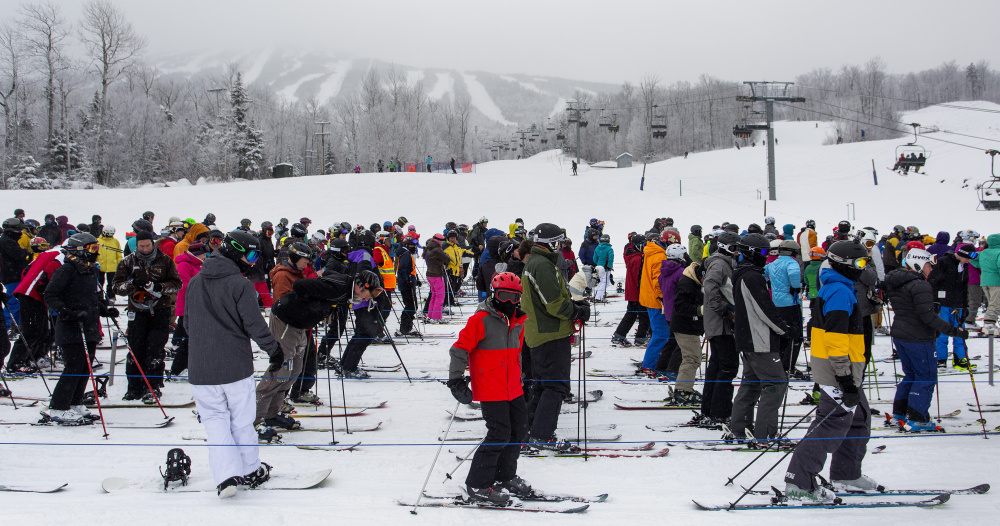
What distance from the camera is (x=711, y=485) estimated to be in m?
4.57

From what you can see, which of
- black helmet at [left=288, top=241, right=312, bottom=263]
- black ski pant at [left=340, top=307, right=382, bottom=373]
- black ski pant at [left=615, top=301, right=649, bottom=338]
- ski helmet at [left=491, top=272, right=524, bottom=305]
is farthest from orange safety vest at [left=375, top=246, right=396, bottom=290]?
ski helmet at [left=491, top=272, right=524, bottom=305]

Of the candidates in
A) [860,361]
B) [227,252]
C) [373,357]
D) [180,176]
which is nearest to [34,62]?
[180,176]

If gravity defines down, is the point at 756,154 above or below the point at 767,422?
above

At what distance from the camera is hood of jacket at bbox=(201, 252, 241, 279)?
4379mm

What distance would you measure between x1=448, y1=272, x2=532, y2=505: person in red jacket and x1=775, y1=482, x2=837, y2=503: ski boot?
70.7 inches

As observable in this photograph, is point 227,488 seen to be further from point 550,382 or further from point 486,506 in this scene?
point 550,382

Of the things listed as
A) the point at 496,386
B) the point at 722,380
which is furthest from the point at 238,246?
the point at 722,380

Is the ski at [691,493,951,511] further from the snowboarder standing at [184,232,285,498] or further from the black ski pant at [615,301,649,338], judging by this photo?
the black ski pant at [615,301,649,338]

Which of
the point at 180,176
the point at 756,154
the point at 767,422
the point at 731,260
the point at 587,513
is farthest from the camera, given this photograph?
the point at 180,176

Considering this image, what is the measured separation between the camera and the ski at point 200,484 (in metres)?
4.48

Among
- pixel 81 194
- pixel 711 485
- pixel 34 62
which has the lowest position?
pixel 711 485

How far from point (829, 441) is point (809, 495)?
395 mm

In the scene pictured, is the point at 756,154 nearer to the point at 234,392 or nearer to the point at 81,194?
the point at 81,194

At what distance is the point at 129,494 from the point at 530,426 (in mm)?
3199
